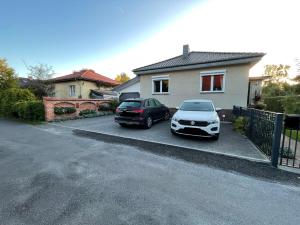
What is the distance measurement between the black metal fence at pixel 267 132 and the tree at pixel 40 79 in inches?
905

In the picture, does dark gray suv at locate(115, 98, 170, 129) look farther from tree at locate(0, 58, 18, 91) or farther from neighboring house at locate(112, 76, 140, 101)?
tree at locate(0, 58, 18, 91)

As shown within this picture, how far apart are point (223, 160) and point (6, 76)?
23.1 metres

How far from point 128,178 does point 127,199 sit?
0.72 m

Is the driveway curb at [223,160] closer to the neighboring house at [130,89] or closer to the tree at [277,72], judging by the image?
the neighboring house at [130,89]

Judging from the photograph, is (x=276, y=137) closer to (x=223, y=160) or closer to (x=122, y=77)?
(x=223, y=160)

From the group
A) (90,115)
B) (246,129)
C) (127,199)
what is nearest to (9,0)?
(90,115)

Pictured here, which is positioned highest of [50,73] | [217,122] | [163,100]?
[50,73]

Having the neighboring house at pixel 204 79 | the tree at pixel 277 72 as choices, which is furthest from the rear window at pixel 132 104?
the tree at pixel 277 72

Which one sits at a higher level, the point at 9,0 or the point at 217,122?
the point at 9,0

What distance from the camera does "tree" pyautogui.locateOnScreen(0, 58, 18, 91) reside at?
1639 centimetres

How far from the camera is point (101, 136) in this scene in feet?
22.3

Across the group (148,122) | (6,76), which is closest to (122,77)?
(6,76)

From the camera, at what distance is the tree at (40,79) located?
61.0 ft

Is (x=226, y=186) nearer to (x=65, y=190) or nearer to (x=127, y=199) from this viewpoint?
(x=127, y=199)
